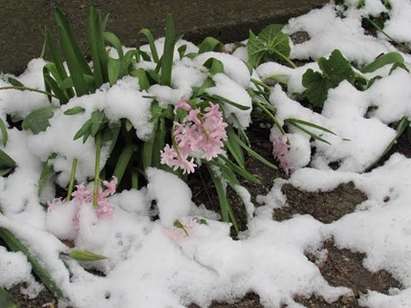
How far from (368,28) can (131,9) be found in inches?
42.4

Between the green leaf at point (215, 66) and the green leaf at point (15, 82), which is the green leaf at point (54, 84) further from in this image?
the green leaf at point (215, 66)

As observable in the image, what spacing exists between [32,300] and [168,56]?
A: 851mm

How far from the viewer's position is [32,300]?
2072 millimetres

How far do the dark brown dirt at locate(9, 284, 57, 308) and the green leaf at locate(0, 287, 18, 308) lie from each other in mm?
64

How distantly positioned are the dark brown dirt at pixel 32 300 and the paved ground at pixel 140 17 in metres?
1.02

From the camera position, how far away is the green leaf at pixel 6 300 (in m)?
1.97

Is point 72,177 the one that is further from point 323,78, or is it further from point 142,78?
point 323,78

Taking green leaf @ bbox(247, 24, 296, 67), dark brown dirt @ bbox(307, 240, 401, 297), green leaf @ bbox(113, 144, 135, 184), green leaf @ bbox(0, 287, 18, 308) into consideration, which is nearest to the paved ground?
green leaf @ bbox(247, 24, 296, 67)

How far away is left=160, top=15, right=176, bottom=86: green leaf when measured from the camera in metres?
2.30

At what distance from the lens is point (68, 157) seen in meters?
2.33

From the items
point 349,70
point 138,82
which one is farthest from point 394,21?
point 138,82

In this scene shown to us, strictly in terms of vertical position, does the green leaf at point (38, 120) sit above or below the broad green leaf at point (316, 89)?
above

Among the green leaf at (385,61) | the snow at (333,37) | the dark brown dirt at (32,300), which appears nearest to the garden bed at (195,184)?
the dark brown dirt at (32,300)

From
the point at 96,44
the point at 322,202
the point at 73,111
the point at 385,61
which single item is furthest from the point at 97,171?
the point at 385,61
